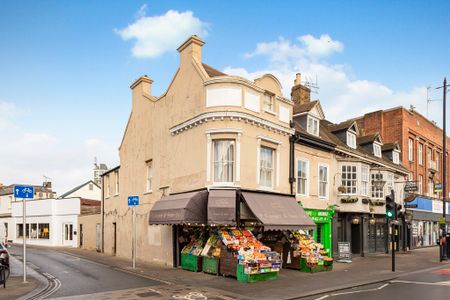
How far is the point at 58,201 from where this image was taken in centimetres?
4041

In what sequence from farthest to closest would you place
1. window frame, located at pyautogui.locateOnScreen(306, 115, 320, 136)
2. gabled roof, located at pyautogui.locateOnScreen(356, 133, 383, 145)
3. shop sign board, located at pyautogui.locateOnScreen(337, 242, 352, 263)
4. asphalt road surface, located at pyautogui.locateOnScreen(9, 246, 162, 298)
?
gabled roof, located at pyautogui.locateOnScreen(356, 133, 383, 145), window frame, located at pyautogui.locateOnScreen(306, 115, 320, 136), shop sign board, located at pyautogui.locateOnScreen(337, 242, 352, 263), asphalt road surface, located at pyautogui.locateOnScreen(9, 246, 162, 298)

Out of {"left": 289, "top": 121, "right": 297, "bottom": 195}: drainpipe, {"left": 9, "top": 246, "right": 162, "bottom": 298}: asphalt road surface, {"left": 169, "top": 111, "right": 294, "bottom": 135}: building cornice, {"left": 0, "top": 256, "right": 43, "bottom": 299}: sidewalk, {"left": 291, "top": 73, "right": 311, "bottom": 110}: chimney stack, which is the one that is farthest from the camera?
{"left": 291, "top": 73, "right": 311, "bottom": 110}: chimney stack

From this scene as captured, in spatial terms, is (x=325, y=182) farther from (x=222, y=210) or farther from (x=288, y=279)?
(x=222, y=210)

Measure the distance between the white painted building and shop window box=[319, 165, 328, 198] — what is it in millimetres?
23669

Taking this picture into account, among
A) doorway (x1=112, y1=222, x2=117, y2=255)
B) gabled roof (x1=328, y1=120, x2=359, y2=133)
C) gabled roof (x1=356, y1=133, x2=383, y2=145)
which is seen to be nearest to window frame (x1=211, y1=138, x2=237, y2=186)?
gabled roof (x1=328, y1=120, x2=359, y2=133)

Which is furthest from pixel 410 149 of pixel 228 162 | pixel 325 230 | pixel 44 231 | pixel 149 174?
pixel 44 231

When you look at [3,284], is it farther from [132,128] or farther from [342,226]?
[342,226]

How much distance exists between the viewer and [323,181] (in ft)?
78.9

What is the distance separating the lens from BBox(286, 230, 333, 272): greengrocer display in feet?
59.9

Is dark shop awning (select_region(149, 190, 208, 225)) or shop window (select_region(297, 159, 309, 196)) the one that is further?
shop window (select_region(297, 159, 309, 196))

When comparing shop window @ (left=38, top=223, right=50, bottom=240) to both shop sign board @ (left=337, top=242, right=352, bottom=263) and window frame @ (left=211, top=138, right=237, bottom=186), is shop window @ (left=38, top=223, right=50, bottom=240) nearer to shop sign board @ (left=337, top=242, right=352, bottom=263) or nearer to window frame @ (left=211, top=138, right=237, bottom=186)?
window frame @ (left=211, top=138, right=237, bottom=186)

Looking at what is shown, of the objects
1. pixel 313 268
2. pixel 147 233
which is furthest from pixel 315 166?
pixel 147 233

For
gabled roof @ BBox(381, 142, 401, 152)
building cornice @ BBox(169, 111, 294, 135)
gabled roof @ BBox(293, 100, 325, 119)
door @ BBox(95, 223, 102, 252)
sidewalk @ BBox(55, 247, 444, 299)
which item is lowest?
door @ BBox(95, 223, 102, 252)

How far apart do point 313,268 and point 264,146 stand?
599cm
